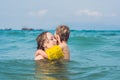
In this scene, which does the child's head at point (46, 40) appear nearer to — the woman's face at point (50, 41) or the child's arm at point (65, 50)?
the woman's face at point (50, 41)

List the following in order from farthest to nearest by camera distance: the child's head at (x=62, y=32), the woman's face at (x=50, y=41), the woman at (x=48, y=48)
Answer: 1. the child's head at (x=62, y=32)
2. the woman's face at (x=50, y=41)
3. the woman at (x=48, y=48)

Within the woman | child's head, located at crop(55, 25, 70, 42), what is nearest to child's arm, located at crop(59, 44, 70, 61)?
child's head, located at crop(55, 25, 70, 42)

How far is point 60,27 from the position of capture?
871cm

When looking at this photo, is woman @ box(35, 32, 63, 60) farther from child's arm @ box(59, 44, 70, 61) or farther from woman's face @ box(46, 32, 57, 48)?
child's arm @ box(59, 44, 70, 61)

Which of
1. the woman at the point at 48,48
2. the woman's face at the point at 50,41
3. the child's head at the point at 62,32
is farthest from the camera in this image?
the child's head at the point at 62,32

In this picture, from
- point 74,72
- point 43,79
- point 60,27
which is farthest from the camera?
point 60,27

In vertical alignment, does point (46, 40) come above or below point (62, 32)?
below

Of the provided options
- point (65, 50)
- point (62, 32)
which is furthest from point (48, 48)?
point (65, 50)

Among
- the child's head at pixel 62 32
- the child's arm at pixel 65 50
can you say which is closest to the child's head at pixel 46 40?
the child's head at pixel 62 32

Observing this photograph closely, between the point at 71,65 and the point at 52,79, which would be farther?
the point at 71,65

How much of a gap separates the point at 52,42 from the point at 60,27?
85cm

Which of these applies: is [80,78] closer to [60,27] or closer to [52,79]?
[52,79]

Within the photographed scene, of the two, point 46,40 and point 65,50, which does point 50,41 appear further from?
point 65,50

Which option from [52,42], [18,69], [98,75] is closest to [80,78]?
[98,75]
